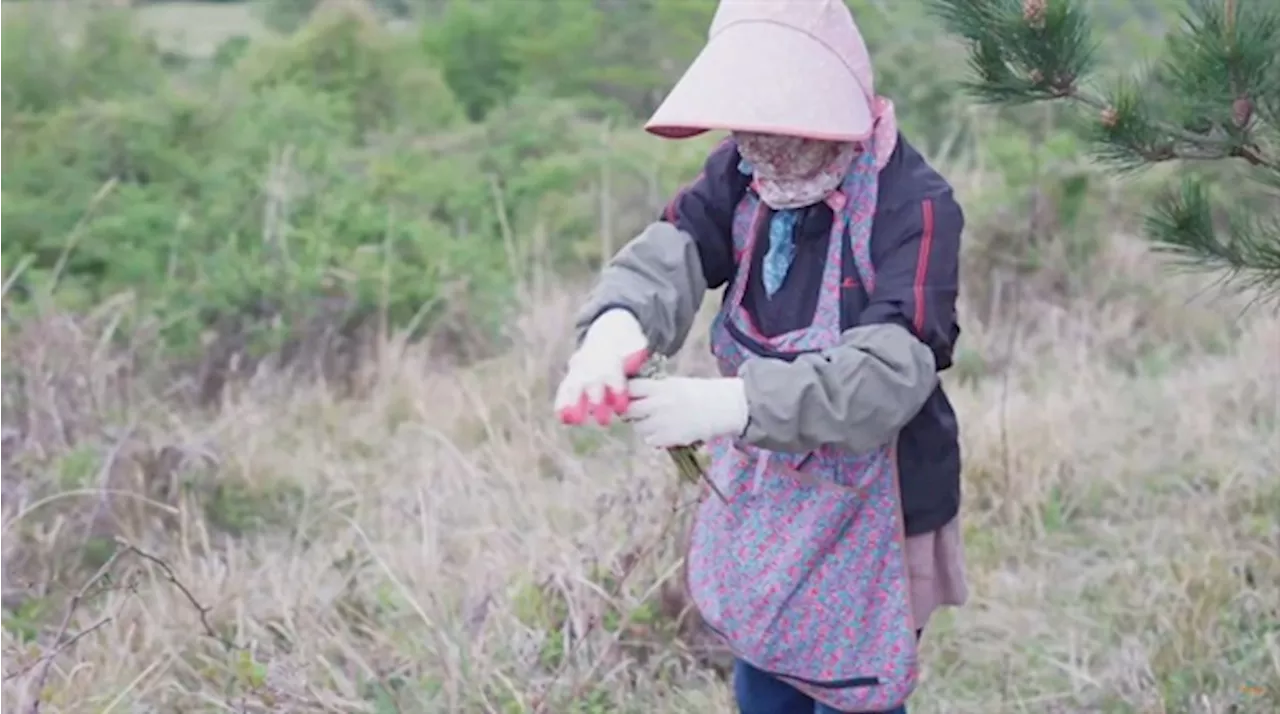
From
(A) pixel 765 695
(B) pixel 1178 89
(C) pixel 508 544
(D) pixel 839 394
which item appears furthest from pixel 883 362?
(C) pixel 508 544

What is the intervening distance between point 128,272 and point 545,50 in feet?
8.86

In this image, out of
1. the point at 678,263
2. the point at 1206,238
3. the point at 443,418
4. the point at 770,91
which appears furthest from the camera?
the point at 443,418

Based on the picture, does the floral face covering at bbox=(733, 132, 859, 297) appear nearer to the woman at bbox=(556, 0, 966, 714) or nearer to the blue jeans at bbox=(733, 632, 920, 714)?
the woman at bbox=(556, 0, 966, 714)

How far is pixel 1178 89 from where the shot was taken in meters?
2.03

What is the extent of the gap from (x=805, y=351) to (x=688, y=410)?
0.78ft

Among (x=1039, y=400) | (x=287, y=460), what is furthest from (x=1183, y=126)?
(x=287, y=460)

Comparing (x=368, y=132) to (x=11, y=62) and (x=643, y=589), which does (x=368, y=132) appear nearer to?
(x=11, y=62)

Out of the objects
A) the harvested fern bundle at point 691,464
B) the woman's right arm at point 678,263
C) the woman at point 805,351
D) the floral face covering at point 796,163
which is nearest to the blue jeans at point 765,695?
the woman at point 805,351

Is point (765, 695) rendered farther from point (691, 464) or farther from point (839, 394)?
point (839, 394)

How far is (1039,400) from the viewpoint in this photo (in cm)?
391

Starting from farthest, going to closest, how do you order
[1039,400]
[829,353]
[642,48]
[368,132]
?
[642,48] < [368,132] < [1039,400] < [829,353]

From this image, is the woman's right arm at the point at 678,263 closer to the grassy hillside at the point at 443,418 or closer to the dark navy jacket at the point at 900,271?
the dark navy jacket at the point at 900,271

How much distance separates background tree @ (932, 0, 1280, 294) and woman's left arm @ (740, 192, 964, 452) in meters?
0.34

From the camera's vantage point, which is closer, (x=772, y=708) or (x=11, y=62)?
(x=772, y=708)
